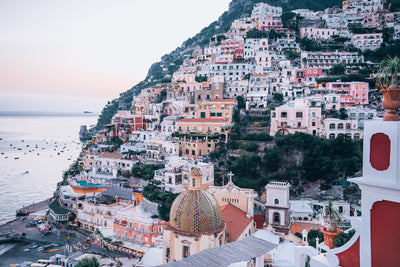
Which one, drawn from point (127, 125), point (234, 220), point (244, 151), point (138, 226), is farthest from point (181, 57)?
point (234, 220)

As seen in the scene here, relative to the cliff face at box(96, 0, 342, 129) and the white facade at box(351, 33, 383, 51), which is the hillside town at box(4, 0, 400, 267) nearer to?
the white facade at box(351, 33, 383, 51)

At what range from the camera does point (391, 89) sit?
21.6ft

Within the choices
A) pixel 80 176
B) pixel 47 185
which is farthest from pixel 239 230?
pixel 47 185

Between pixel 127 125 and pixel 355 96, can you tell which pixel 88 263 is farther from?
pixel 355 96

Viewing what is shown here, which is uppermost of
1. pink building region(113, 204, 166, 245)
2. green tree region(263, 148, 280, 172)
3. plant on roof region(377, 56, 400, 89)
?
plant on roof region(377, 56, 400, 89)

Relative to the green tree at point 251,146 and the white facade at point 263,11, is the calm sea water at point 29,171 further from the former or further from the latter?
the white facade at point 263,11

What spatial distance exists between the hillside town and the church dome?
6 centimetres

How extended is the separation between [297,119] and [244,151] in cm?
880

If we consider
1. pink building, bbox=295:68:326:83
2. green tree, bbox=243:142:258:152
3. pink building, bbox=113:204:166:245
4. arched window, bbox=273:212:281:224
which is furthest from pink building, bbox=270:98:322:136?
pink building, bbox=113:204:166:245

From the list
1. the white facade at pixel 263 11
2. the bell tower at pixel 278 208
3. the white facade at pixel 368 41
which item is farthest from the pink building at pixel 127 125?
the white facade at pixel 368 41

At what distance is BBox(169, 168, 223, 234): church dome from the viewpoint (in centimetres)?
1919

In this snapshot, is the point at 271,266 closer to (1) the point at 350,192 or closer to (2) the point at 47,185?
(1) the point at 350,192

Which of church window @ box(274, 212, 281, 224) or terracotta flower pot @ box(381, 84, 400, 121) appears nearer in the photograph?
terracotta flower pot @ box(381, 84, 400, 121)

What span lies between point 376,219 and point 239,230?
16873mm
